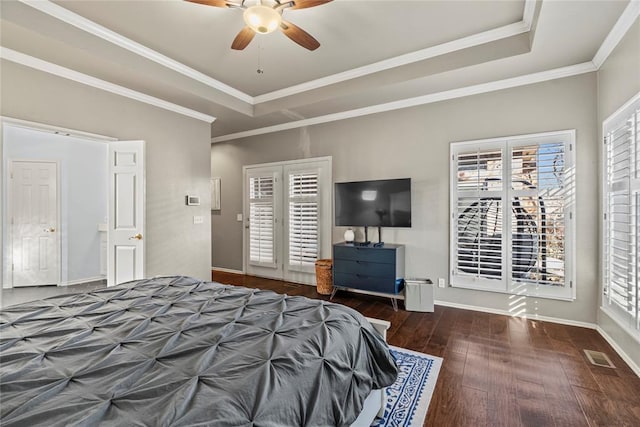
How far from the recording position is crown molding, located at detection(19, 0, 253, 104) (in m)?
2.51

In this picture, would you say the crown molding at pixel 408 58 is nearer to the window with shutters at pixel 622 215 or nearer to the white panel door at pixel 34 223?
the window with shutters at pixel 622 215

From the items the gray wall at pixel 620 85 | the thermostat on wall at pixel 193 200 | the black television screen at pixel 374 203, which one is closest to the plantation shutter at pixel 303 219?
the black television screen at pixel 374 203

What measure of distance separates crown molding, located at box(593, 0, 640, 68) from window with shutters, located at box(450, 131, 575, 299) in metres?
0.74

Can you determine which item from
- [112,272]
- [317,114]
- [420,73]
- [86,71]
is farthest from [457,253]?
[86,71]

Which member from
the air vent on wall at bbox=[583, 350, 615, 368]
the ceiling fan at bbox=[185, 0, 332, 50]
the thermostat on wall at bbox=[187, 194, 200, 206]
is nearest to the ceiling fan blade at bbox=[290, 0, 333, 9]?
the ceiling fan at bbox=[185, 0, 332, 50]

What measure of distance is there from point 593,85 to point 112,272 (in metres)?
5.76

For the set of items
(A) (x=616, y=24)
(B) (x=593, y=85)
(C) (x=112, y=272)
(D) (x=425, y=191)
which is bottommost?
(C) (x=112, y=272)

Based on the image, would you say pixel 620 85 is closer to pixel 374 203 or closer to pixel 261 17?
pixel 374 203

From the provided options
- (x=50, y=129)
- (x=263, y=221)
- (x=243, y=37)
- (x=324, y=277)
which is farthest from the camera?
(x=263, y=221)

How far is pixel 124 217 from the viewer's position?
3.61m

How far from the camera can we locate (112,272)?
3584 millimetres

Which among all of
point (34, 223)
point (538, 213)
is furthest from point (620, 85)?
point (34, 223)

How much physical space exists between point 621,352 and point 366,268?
8.02 feet

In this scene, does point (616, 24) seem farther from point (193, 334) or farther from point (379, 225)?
point (193, 334)
